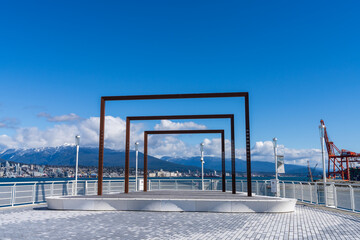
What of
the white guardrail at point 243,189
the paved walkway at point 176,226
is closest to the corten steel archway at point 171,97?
the paved walkway at point 176,226

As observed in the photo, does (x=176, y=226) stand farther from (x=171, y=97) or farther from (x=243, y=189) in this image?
(x=243, y=189)

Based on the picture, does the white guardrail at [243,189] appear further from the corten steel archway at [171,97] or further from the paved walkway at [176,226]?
the corten steel archway at [171,97]

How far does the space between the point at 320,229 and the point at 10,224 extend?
9045 millimetres

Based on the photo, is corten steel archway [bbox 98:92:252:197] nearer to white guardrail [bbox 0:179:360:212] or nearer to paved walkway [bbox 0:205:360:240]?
paved walkway [bbox 0:205:360:240]

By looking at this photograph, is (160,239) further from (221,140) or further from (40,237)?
(221,140)

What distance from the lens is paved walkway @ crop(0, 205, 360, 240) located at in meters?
8.07

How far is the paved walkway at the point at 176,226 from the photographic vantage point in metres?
8.07

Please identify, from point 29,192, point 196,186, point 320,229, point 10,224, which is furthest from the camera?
point 196,186

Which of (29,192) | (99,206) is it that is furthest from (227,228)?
(29,192)

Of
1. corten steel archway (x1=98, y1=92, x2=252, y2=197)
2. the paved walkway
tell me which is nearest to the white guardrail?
the paved walkway

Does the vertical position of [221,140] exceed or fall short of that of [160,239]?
it exceeds it

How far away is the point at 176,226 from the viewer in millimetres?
9477

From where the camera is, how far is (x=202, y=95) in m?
15.5

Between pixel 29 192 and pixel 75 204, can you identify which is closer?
pixel 75 204
